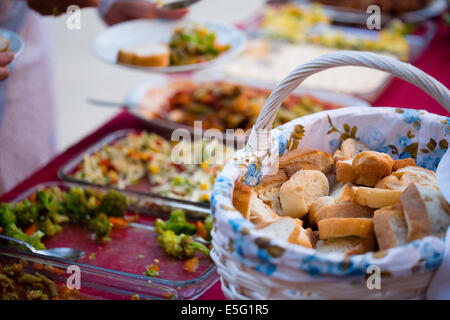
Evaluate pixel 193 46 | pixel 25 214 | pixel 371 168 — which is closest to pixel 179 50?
pixel 193 46

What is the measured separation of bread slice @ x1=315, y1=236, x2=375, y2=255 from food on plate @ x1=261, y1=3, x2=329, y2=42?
1.82 meters

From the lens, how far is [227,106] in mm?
1819

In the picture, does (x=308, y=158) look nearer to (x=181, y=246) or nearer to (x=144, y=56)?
(x=181, y=246)

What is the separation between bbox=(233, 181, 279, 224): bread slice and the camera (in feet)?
2.44

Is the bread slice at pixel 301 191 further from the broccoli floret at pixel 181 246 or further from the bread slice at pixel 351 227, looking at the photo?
the broccoli floret at pixel 181 246

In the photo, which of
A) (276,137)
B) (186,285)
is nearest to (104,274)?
(186,285)

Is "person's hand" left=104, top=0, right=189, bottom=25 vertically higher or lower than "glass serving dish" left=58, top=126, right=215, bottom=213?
higher

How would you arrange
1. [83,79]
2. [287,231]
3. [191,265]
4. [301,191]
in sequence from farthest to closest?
[83,79] < [191,265] < [301,191] < [287,231]

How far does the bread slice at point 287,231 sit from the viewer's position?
68cm

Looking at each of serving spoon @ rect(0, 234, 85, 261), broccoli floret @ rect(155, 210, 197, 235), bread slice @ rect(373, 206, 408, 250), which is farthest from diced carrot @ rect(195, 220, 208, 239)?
bread slice @ rect(373, 206, 408, 250)

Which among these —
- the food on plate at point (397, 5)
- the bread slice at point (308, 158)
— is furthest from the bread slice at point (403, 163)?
the food on plate at point (397, 5)

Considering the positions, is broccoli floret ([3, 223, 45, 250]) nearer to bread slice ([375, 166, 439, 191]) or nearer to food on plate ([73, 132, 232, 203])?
food on plate ([73, 132, 232, 203])

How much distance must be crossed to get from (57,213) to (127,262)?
264mm

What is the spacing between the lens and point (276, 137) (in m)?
0.87
